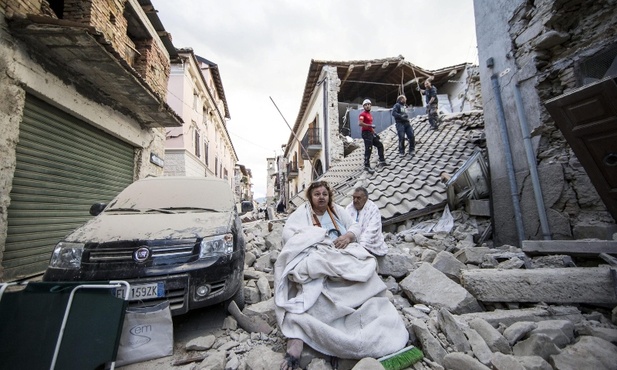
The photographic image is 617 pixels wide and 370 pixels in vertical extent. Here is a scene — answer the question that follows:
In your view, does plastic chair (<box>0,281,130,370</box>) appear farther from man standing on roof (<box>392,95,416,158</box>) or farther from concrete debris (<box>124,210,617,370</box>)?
man standing on roof (<box>392,95,416,158</box>)

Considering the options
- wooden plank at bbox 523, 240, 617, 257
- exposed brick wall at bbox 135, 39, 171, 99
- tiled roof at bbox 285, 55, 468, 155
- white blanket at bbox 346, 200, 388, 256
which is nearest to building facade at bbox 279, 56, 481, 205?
tiled roof at bbox 285, 55, 468, 155

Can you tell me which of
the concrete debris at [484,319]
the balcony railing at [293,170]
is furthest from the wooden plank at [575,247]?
the balcony railing at [293,170]

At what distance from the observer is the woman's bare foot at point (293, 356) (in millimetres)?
1747

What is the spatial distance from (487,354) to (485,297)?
81 cm

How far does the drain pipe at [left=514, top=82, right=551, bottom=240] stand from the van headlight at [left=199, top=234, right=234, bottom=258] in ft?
13.7

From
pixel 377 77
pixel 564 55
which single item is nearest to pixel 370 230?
pixel 564 55

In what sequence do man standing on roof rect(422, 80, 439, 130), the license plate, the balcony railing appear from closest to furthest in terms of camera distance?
the license plate
man standing on roof rect(422, 80, 439, 130)
the balcony railing

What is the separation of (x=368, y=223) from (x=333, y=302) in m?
Answer: 1.44

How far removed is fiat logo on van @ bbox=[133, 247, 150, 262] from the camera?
220 centimetres

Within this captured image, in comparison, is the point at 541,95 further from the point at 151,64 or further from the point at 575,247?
the point at 151,64

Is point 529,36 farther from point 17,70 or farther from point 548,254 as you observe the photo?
point 17,70

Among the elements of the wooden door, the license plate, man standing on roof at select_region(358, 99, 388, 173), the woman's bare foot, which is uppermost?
man standing on roof at select_region(358, 99, 388, 173)

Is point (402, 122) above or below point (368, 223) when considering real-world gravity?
above

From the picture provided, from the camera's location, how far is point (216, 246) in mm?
2455
